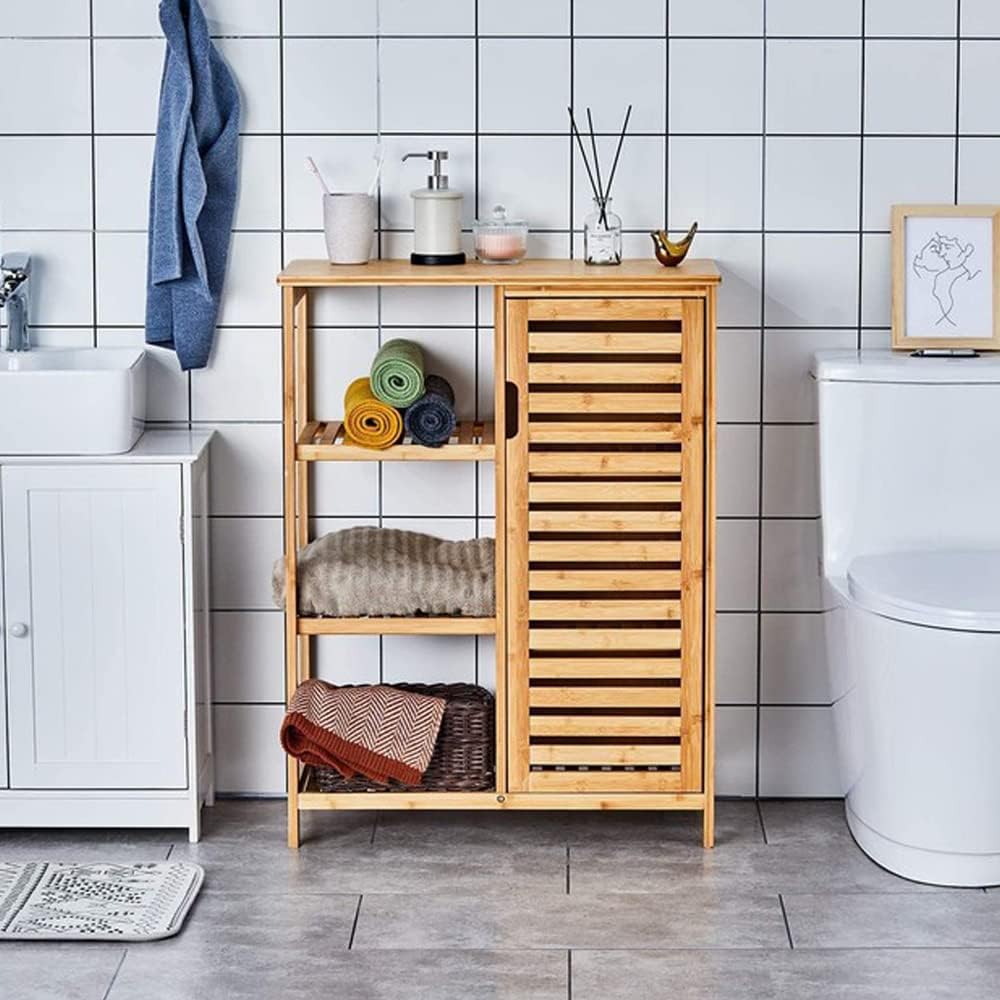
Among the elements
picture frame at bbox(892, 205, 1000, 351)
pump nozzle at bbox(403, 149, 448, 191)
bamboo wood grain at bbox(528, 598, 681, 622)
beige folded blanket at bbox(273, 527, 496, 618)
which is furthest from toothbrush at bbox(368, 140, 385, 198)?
picture frame at bbox(892, 205, 1000, 351)

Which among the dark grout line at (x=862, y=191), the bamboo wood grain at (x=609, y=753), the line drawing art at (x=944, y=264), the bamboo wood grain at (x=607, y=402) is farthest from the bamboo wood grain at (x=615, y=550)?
the line drawing art at (x=944, y=264)

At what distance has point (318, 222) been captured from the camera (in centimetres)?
341

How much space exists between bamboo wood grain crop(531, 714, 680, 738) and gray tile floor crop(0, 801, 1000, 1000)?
0.22 m

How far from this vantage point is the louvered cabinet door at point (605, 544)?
3.14 metres

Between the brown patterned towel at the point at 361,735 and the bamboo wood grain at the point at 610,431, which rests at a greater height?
the bamboo wood grain at the point at 610,431

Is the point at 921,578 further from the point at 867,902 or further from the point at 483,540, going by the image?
the point at 483,540

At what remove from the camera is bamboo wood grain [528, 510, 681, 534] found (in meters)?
3.19

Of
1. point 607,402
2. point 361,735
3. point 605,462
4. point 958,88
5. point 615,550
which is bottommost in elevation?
point 361,735

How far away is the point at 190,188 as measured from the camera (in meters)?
3.28

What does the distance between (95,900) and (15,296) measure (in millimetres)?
1070

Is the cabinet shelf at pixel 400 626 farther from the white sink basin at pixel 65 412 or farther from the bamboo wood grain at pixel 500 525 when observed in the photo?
the white sink basin at pixel 65 412

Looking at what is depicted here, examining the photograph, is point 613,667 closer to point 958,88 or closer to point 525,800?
point 525,800

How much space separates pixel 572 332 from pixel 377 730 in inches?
29.7

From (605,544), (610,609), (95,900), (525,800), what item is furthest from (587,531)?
(95,900)
